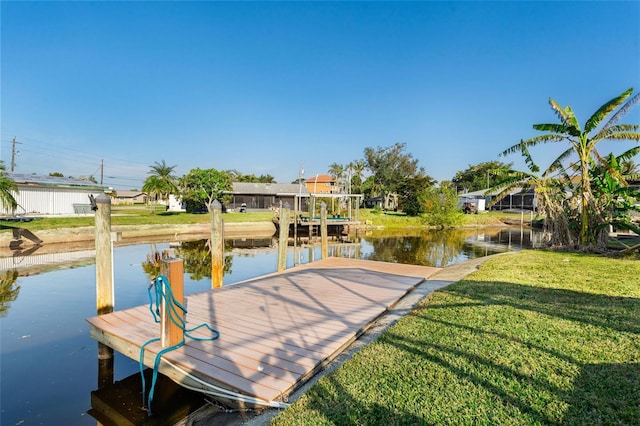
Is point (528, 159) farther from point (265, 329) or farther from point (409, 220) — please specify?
point (409, 220)

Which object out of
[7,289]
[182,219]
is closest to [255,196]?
[182,219]

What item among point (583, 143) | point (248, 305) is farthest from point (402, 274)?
point (583, 143)

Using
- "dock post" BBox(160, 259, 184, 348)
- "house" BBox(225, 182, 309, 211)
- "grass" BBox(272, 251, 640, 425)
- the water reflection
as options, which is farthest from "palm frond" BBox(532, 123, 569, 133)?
"house" BBox(225, 182, 309, 211)

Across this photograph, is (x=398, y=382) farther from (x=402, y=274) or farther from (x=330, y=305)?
(x=402, y=274)

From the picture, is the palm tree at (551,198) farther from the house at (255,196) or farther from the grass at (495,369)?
the house at (255,196)

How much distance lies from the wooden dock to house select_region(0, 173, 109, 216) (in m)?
24.0

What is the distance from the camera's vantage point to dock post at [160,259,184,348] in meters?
3.96

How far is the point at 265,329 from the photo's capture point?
468 centimetres

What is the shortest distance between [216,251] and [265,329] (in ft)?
13.4

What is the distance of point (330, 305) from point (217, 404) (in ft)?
8.58

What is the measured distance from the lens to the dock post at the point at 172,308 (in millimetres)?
3955

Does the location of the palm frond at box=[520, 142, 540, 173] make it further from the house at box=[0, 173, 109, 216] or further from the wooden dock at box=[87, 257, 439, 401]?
the house at box=[0, 173, 109, 216]

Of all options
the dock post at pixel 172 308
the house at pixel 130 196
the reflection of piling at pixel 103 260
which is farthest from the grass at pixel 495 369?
the house at pixel 130 196

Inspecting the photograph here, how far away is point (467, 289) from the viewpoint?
21.6 feet
